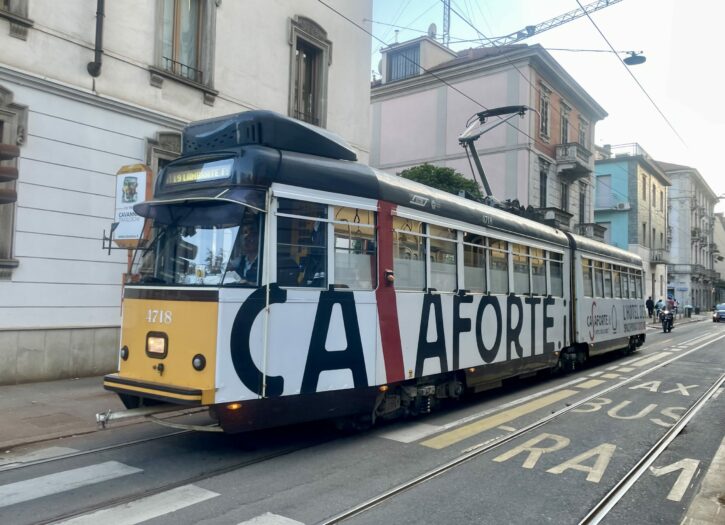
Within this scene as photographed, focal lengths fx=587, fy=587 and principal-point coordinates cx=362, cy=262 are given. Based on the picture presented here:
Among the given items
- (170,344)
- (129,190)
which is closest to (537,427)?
(170,344)

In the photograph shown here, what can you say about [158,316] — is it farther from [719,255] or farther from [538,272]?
[719,255]

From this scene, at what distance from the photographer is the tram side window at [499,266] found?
9.13 metres

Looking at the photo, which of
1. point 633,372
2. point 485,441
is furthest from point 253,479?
point 633,372

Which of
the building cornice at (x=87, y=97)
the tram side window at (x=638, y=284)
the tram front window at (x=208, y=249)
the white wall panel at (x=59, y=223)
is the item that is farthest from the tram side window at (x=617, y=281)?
the tram front window at (x=208, y=249)

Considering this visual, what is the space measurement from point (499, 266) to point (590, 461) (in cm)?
391

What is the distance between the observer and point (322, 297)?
6.07 metres

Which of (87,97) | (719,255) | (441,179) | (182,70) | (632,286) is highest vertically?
(719,255)

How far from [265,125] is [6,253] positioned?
632cm

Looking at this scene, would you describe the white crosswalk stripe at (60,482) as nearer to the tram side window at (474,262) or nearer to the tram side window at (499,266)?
the tram side window at (474,262)

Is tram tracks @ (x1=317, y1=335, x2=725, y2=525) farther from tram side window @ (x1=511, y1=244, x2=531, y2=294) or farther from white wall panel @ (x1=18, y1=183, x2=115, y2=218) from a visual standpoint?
white wall panel @ (x1=18, y1=183, x2=115, y2=218)

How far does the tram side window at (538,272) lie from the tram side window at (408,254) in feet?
12.6

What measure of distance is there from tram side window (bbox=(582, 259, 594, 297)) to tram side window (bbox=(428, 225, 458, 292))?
20.2 ft

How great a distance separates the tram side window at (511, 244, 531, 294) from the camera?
991 cm

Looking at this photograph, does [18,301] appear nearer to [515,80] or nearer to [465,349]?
[465,349]
